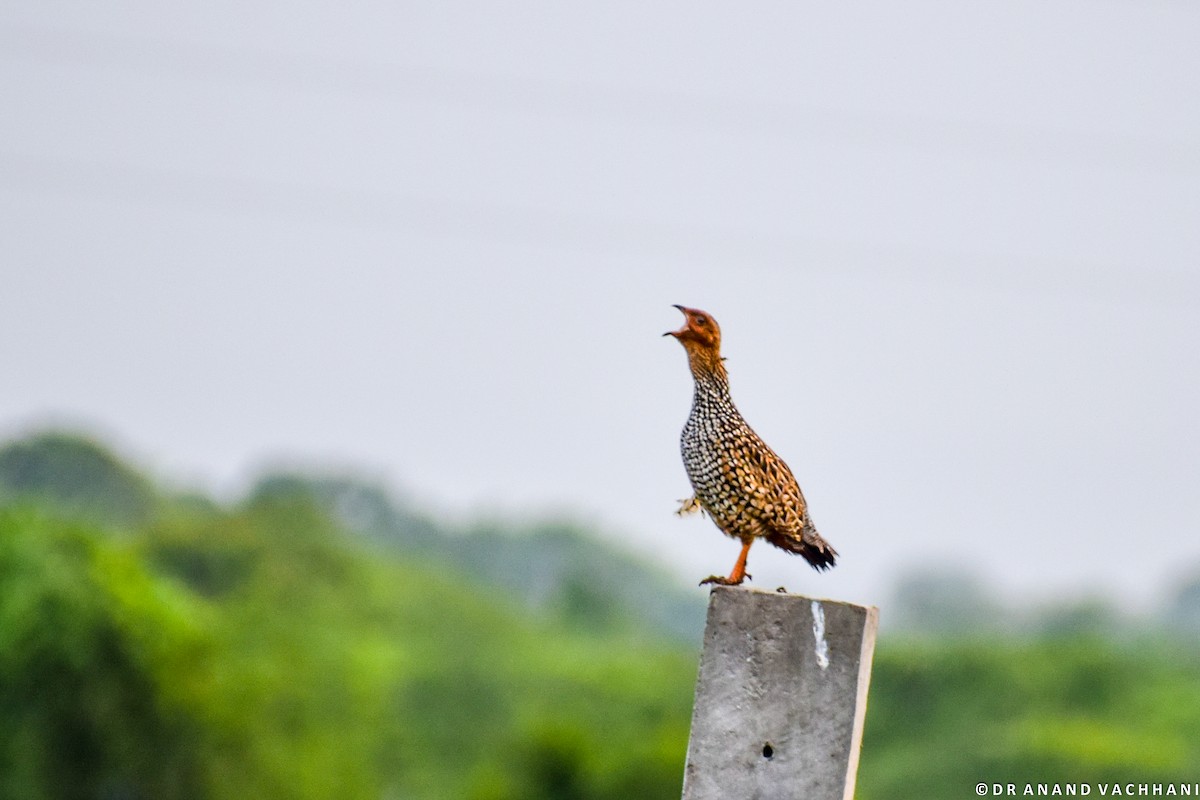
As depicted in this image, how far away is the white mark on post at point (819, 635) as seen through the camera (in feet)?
31.6

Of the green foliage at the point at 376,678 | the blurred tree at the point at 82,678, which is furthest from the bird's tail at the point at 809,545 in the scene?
the blurred tree at the point at 82,678

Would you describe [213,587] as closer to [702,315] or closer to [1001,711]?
[1001,711]

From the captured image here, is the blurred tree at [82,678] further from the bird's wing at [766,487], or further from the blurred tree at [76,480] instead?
the bird's wing at [766,487]

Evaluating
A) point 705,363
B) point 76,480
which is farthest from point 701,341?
point 76,480

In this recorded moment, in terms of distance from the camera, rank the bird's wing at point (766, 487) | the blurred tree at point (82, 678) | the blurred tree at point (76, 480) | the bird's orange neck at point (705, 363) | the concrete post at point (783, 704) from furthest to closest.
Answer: the blurred tree at point (76, 480) < the blurred tree at point (82, 678) < the bird's orange neck at point (705, 363) < the bird's wing at point (766, 487) < the concrete post at point (783, 704)

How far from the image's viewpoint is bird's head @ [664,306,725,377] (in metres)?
12.0

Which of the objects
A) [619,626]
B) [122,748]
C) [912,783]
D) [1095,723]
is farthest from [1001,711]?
[122,748]

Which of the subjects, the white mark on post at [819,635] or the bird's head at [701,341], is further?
the bird's head at [701,341]

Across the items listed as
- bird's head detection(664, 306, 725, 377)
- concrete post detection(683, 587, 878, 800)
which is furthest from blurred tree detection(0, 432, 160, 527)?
concrete post detection(683, 587, 878, 800)

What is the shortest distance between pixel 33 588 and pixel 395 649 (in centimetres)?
3290

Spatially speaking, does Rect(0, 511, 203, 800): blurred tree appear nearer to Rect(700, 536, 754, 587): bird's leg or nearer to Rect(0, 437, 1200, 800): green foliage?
Rect(0, 437, 1200, 800): green foliage

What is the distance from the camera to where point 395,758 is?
81812mm

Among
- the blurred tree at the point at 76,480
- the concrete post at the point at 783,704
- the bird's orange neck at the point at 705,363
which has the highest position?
the blurred tree at the point at 76,480

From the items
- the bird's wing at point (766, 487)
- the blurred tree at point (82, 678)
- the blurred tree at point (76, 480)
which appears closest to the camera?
the bird's wing at point (766, 487)
